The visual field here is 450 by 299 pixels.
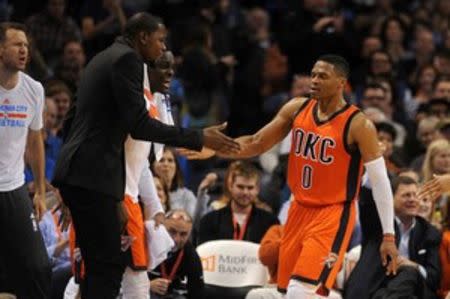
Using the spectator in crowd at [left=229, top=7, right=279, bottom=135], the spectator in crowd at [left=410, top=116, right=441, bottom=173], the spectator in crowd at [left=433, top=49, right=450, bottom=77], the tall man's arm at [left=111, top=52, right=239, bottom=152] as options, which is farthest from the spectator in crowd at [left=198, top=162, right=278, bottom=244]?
the spectator in crowd at [left=433, top=49, right=450, bottom=77]

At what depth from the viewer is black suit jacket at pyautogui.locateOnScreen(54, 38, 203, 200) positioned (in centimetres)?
706

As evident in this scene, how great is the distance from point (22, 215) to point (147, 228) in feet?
2.59

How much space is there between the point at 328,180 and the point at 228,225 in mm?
2463

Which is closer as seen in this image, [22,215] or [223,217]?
[22,215]

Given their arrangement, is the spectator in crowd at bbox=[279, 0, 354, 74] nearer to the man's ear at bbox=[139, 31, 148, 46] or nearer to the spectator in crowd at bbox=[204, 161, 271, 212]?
the spectator in crowd at bbox=[204, 161, 271, 212]

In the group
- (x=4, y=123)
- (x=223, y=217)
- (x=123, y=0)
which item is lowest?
(x=223, y=217)

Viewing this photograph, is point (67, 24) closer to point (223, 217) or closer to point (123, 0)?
point (123, 0)

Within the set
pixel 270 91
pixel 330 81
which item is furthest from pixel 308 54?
pixel 330 81

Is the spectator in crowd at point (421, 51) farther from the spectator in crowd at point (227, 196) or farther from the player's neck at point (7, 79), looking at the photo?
the player's neck at point (7, 79)

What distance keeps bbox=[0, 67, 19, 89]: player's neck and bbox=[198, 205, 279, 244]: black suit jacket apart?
2725mm

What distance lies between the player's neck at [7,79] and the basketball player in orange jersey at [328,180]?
122 cm

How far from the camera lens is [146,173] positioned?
8.13m

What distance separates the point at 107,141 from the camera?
7180 mm

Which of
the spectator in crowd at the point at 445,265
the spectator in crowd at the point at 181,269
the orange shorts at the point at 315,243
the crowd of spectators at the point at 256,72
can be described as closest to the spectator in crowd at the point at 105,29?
the crowd of spectators at the point at 256,72
